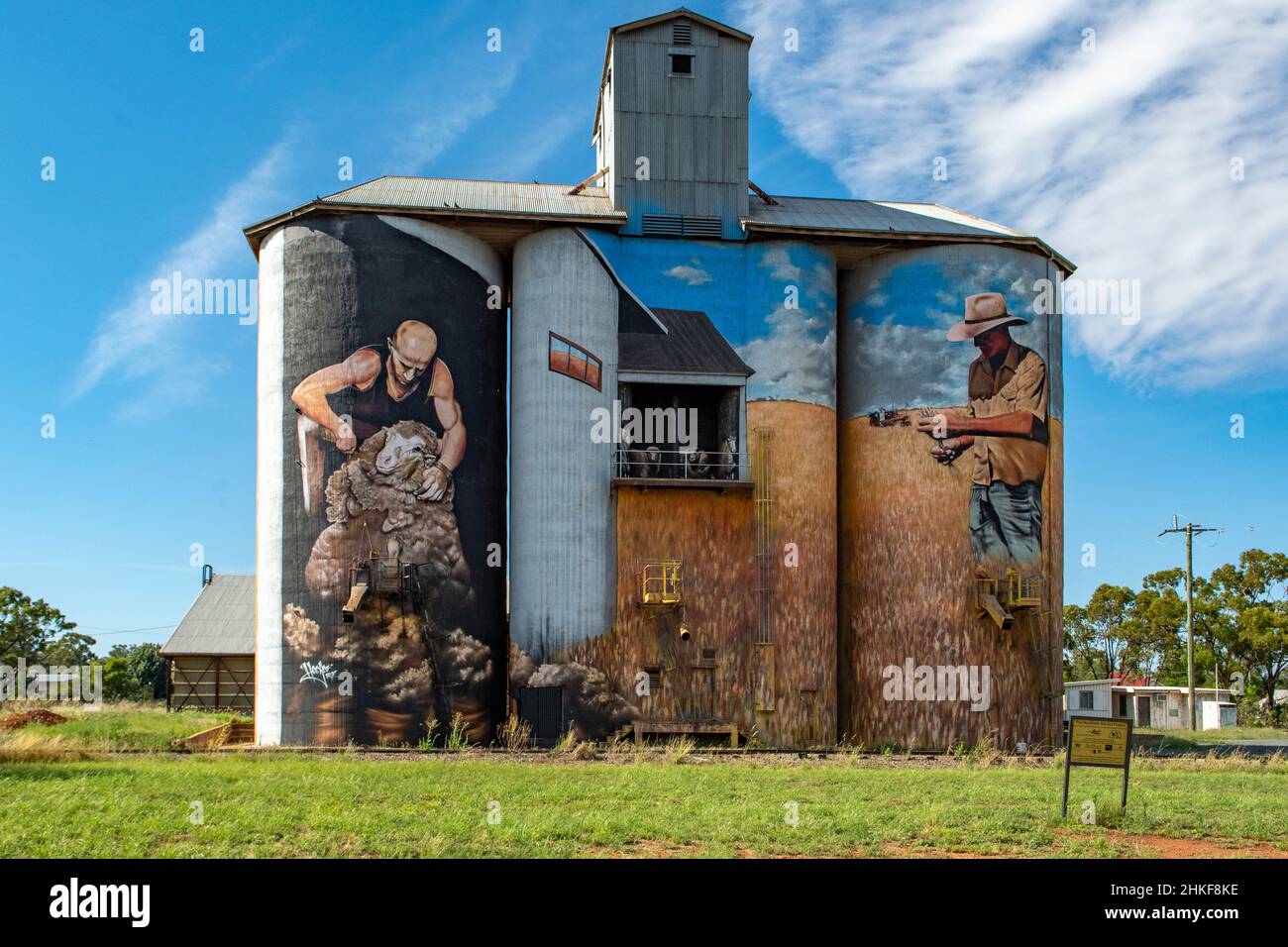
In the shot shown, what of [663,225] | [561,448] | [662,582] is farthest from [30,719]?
[663,225]

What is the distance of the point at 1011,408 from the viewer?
1467 inches

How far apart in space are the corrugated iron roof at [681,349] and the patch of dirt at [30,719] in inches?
732

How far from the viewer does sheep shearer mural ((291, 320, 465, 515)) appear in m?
34.5

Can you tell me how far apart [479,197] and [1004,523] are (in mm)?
18268

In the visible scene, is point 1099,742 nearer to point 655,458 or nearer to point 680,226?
point 655,458

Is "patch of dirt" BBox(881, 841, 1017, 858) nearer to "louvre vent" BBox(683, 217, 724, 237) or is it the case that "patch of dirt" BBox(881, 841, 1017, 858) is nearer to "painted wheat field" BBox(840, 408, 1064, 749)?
"painted wheat field" BBox(840, 408, 1064, 749)

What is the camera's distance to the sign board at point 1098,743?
1662cm

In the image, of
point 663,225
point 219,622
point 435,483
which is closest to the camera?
point 435,483

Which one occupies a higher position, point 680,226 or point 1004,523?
point 680,226

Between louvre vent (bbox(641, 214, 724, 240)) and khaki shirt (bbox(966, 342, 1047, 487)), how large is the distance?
28.5ft

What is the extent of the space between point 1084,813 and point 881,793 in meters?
3.51

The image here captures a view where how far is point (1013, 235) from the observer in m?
38.3

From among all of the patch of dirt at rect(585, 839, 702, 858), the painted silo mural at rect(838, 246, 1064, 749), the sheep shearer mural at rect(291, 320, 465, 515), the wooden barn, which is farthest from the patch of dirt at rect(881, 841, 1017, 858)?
the wooden barn
